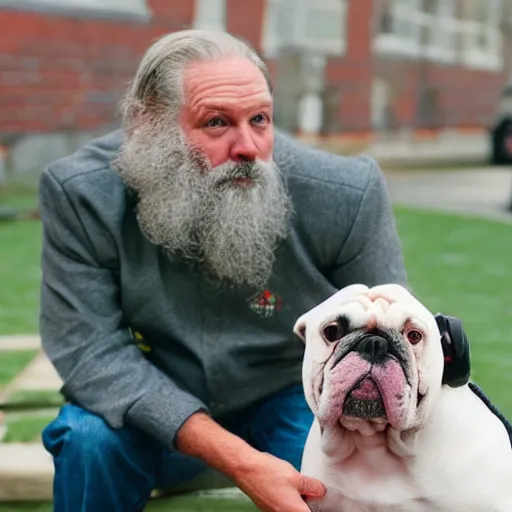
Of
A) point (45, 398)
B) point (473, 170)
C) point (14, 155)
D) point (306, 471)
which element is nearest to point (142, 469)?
point (306, 471)

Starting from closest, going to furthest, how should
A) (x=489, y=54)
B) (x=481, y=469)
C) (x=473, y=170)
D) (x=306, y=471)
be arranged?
1. (x=481, y=469)
2. (x=306, y=471)
3. (x=473, y=170)
4. (x=489, y=54)

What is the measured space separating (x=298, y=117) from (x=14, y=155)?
222 inches

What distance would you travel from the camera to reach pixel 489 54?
22.7 meters

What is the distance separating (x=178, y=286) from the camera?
2.42 meters

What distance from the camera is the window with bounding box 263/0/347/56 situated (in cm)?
1489

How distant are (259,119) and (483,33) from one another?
849 inches

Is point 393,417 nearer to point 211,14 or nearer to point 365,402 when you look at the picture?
point 365,402

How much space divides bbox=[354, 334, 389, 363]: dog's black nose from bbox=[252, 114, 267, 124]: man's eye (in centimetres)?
70

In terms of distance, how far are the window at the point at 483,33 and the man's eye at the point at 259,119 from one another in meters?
20.3

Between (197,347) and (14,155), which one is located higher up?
(197,347)

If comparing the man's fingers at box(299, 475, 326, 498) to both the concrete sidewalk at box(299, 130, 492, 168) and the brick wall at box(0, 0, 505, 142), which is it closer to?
the brick wall at box(0, 0, 505, 142)

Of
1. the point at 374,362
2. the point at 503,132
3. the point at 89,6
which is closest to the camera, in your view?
the point at 374,362

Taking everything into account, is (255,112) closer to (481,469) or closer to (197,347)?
(197,347)

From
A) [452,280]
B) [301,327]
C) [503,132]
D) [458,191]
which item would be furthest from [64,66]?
[301,327]
